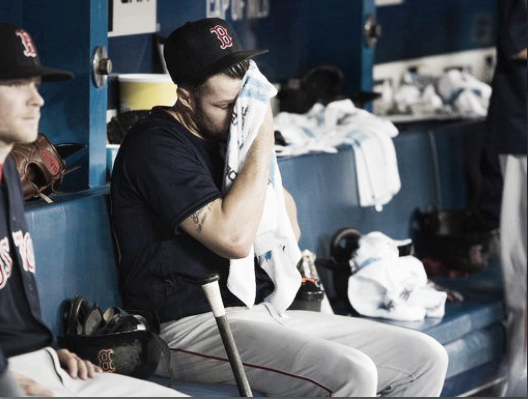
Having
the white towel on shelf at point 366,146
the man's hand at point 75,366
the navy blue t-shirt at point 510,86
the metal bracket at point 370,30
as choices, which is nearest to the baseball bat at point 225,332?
the man's hand at point 75,366

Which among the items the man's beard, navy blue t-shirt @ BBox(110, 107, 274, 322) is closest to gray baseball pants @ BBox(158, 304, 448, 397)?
navy blue t-shirt @ BBox(110, 107, 274, 322)

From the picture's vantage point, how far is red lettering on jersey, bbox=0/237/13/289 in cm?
302

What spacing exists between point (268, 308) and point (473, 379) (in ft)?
5.11

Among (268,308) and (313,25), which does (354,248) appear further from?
(313,25)

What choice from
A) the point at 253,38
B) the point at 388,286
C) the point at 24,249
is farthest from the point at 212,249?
the point at 253,38

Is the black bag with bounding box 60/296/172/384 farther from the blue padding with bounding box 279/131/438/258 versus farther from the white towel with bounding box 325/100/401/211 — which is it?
the white towel with bounding box 325/100/401/211

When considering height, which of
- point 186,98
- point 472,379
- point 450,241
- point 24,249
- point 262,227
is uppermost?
point 186,98

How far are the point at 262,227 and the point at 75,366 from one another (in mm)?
994

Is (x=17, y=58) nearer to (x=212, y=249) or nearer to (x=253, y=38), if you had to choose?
(x=212, y=249)

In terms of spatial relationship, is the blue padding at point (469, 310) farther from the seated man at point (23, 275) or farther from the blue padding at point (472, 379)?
the seated man at point (23, 275)

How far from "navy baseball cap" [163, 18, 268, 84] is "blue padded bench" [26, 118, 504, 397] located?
1.81 ft

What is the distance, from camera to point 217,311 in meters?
3.36

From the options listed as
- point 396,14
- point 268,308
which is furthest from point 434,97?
point 268,308

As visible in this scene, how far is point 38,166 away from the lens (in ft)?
12.7
